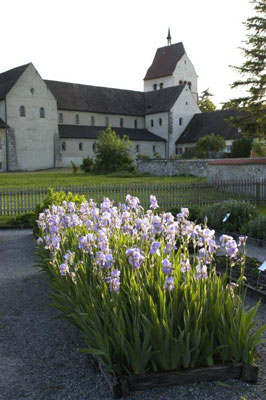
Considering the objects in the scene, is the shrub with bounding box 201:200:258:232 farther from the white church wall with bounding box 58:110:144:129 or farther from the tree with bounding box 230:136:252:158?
the white church wall with bounding box 58:110:144:129

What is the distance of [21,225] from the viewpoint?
14.5m

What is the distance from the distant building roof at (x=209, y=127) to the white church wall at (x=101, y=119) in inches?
320

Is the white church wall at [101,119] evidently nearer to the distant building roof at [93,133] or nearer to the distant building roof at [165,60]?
the distant building roof at [93,133]

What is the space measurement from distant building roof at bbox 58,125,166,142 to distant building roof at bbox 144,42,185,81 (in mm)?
14703

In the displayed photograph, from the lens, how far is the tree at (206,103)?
89.6 meters

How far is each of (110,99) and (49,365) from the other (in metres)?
65.8

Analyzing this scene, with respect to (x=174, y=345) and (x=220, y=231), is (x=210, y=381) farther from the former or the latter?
(x=220, y=231)

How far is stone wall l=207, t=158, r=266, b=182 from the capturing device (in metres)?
21.6

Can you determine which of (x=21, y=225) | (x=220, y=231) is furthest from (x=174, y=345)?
(x=21, y=225)

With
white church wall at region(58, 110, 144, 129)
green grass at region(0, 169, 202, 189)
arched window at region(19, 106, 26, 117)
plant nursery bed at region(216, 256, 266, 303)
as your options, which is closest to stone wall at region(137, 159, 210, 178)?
green grass at region(0, 169, 202, 189)

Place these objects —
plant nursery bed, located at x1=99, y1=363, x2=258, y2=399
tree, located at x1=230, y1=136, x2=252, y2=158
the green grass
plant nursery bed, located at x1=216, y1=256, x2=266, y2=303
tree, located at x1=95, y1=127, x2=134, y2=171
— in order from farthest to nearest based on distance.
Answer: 1. tree, located at x1=230, y1=136, x2=252, y2=158
2. tree, located at x1=95, y1=127, x2=134, y2=171
3. the green grass
4. plant nursery bed, located at x1=216, y1=256, x2=266, y2=303
5. plant nursery bed, located at x1=99, y1=363, x2=258, y2=399

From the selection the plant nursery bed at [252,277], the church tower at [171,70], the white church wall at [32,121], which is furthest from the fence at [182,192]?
the church tower at [171,70]

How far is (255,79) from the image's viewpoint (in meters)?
25.8

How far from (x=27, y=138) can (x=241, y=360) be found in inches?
2071
